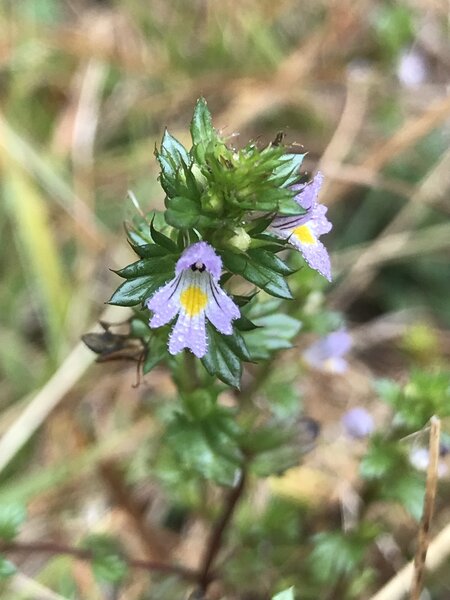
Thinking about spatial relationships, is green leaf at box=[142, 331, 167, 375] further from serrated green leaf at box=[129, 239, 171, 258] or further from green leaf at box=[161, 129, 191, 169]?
green leaf at box=[161, 129, 191, 169]

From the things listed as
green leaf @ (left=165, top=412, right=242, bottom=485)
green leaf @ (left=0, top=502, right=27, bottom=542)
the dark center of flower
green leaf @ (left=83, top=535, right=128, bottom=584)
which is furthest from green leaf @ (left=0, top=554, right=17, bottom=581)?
the dark center of flower

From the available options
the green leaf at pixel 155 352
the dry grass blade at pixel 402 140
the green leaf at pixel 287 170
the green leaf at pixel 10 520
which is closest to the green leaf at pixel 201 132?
the green leaf at pixel 287 170

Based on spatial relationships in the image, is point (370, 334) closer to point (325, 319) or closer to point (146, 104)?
point (325, 319)

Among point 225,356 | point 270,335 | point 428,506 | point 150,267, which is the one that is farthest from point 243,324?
point 428,506

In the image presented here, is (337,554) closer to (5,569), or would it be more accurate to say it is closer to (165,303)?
(5,569)

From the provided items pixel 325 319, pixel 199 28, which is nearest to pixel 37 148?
pixel 199 28

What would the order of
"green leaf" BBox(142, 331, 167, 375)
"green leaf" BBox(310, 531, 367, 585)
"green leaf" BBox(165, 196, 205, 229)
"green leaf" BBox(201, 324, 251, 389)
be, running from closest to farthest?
"green leaf" BBox(165, 196, 205, 229) → "green leaf" BBox(201, 324, 251, 389) → "green leaf" BBox(142, 331, 167, 375) → "green leaf" BBox(310, 531, 367, 585)
